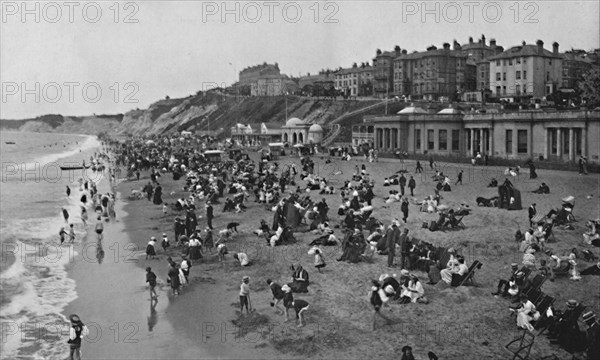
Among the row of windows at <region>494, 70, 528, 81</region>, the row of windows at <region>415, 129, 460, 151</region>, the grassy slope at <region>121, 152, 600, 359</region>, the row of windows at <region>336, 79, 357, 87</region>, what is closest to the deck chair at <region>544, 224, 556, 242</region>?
the grassy slope at <region>121, 152, 600, 359</region>

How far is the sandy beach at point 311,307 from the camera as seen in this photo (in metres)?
13.3

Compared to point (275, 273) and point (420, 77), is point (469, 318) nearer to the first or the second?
point (275, 273)

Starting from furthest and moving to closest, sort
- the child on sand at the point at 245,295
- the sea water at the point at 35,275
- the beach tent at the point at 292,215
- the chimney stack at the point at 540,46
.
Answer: the chimney stack at the point at 540,46, the beach tent at the point at 292,215, the child on sand at the point at 245,295, the sea water at the point at 35,275

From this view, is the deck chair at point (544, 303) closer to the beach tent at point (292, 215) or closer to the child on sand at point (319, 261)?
the child on sand at point (319, 261)

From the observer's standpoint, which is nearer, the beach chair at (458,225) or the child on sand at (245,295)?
the child on sand at (245,295)

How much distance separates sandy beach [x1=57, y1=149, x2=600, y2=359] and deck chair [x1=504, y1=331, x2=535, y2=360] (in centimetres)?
24

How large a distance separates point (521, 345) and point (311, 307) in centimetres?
564

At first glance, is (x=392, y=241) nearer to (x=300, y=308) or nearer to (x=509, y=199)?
(x=300, y=308)

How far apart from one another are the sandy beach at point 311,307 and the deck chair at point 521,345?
0.24 metres

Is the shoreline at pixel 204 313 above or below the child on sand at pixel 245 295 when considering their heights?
below

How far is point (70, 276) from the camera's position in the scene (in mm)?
21203

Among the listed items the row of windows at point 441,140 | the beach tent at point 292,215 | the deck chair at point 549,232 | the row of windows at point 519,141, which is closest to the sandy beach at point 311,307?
the deck chair at point 549,232

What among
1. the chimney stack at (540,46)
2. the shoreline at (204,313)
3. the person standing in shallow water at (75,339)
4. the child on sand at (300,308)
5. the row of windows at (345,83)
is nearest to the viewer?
the person standing in shallow water at (75,339)

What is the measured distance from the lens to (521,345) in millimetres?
12242
